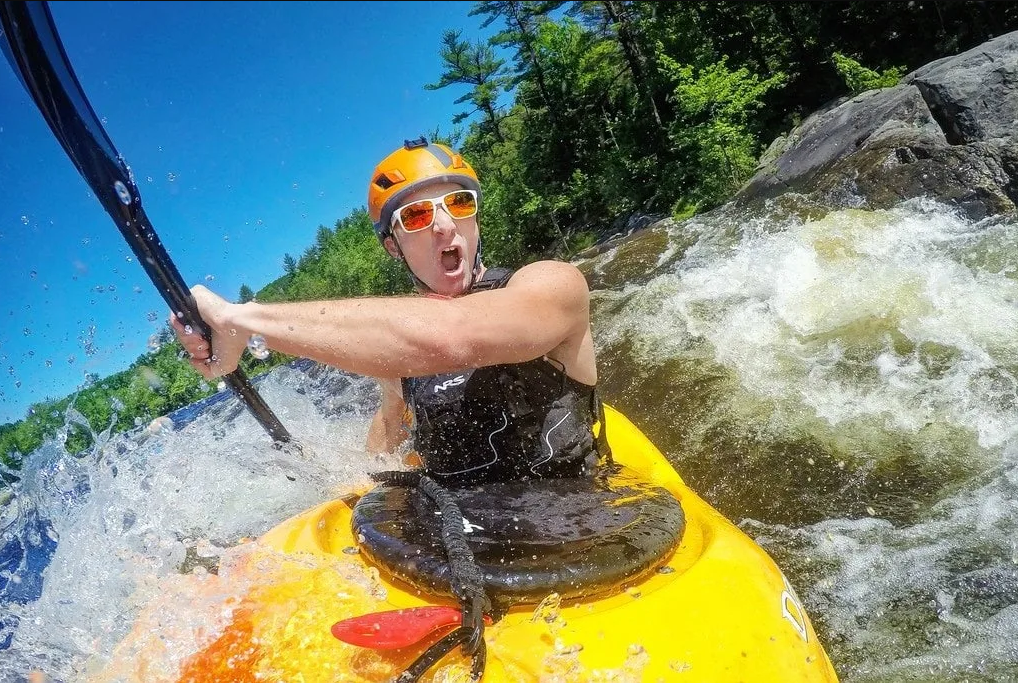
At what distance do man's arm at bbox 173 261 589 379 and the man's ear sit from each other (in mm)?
1155

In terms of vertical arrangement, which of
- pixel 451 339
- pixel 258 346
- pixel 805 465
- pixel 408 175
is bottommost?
pixel 805 465

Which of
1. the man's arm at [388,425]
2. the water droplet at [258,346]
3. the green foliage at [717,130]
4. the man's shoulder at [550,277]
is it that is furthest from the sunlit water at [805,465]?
the green foliage at [717,130]

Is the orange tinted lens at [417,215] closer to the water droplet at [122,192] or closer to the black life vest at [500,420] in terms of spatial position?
the black life vest at [500,420]

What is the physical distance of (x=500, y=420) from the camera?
243 cm

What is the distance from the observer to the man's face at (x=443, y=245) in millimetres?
2750

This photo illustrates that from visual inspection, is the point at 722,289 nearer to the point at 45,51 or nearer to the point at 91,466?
the point at 91,466

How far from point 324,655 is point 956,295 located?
5.62 meters

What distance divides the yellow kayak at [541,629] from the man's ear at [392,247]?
1.31 m

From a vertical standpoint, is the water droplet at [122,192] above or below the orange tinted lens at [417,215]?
above

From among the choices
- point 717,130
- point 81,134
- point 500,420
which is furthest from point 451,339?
point 717,130

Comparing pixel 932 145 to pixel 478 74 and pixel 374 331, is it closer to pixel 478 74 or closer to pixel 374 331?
pixel 374 331

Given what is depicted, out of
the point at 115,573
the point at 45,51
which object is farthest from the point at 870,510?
the point at 45,51

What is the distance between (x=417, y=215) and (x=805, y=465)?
2.70 meters

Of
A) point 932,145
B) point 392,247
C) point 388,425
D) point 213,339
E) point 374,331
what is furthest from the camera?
point 932,145
